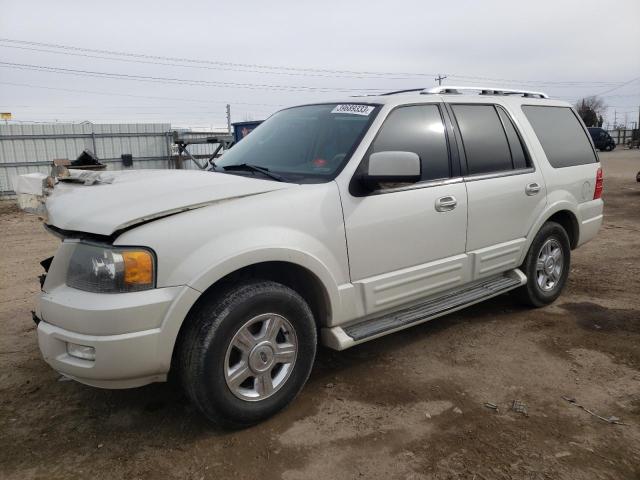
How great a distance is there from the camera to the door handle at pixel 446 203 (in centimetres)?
361

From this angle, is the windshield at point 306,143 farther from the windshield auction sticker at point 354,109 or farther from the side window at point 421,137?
the side window at point 421,137

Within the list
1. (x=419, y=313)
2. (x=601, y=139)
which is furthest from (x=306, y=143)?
(x=601, y=139)

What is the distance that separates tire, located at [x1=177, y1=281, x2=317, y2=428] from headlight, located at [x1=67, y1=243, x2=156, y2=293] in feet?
1.18

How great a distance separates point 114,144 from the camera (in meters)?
16.9

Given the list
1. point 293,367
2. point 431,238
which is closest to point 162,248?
point 293,367

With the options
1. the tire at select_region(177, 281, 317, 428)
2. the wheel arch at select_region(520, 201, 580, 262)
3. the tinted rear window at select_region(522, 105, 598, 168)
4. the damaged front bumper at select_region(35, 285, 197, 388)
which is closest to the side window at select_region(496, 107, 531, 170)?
the tinted rear window at select_region(522, 105, 598, 168)

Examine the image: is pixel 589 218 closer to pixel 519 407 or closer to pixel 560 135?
pixel 560 135

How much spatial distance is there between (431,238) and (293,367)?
1335mm

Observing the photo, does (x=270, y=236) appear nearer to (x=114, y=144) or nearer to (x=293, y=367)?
(x=293, y=367)

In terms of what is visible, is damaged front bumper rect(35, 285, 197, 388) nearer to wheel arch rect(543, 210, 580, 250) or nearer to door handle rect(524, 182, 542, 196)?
door handle rect(524, 182, 542, 196)

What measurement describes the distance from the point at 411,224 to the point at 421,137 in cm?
68

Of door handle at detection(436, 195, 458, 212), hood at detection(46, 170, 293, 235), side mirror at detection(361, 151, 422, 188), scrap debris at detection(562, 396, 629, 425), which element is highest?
side mirror at detection(361, 151, 422, 188)

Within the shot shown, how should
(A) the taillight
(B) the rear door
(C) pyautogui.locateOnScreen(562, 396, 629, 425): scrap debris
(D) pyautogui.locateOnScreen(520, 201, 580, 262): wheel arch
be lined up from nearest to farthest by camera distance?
(C) pyautogui.locateOnScreen(562, 396, 629, 425): scrap debris
(B) the rear door
(D) pyautogui.locateOnScreen(520, 201, 580, 262): wheel arch
(A) the taillight

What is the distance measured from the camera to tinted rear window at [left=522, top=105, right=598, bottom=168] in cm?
465
